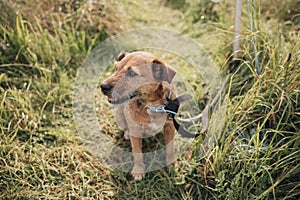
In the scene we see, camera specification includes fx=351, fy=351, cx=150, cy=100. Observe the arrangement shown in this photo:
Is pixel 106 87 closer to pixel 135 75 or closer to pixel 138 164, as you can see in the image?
pixel 135 75

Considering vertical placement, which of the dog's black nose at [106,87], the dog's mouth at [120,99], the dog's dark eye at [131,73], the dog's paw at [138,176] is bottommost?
the dog's paw at [138,176]

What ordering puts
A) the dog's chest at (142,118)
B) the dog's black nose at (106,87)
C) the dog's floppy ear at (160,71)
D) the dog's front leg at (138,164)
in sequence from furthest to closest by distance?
the dog's front leg at (138,164)
the dog's chest at (142,118)
the dog's floppy ear at (160,71)
the dog's black nose at (106,87)

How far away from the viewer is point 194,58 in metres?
4.74

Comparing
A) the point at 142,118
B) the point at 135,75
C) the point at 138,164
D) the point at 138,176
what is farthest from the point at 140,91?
the point at 138,176

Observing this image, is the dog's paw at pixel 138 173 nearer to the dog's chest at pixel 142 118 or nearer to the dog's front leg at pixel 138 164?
the dog's front leg at pixel 138 164

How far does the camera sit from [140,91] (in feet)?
9.95

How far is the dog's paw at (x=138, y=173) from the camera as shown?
3.34 m

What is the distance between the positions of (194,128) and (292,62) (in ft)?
3.80

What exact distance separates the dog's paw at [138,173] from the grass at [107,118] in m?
0.06

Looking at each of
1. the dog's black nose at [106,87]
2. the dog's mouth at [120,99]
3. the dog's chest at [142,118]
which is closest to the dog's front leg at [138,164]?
the dog's chest at [142,118]

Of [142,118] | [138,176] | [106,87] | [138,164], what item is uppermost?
[106,87]

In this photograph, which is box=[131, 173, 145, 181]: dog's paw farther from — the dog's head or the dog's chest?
the dog's head

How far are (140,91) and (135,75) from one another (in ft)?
0.48

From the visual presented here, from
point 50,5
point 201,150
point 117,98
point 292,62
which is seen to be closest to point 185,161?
point 201,150
